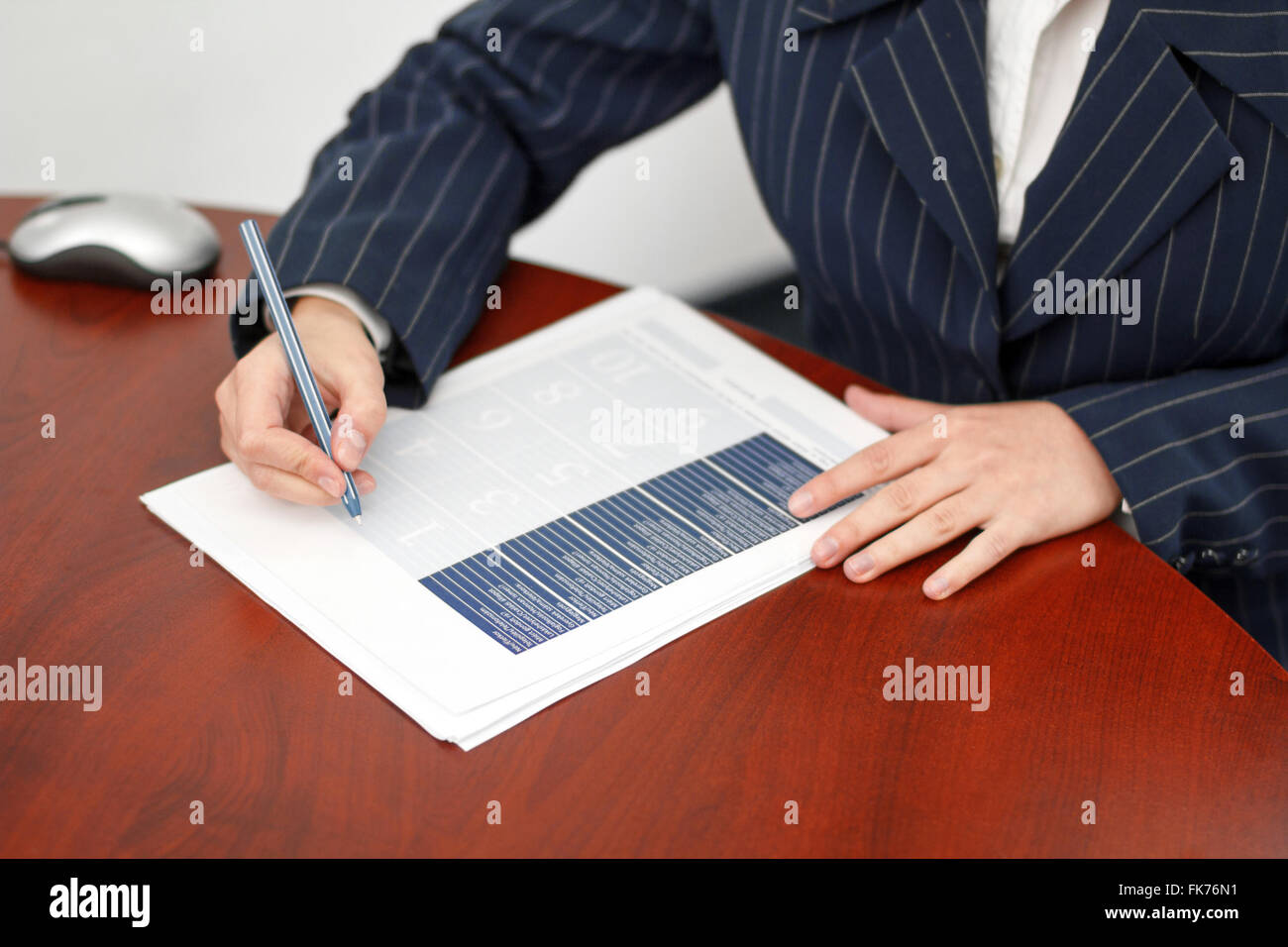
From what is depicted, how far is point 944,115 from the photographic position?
886 millimetres

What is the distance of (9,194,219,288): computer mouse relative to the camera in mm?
964

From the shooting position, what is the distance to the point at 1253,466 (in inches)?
32.3

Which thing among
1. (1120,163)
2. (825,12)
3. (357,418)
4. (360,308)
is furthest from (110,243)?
(1120,163)

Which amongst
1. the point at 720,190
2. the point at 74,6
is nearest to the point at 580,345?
the point at 74,6

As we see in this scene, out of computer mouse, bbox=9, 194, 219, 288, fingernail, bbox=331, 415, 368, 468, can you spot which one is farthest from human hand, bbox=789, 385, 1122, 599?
computer mouse, bbox=9, 194, 219, 288

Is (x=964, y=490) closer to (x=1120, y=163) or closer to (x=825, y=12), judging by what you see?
(x=1120, y=163)

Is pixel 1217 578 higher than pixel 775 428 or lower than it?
lower

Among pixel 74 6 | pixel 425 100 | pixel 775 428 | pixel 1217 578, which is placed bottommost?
pixel 1217 578

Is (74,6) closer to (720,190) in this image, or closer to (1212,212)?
(720,190)

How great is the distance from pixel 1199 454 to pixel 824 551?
0.92 feet

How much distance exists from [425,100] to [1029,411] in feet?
1.80

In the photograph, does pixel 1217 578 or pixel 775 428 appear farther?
pixel 1217 578
